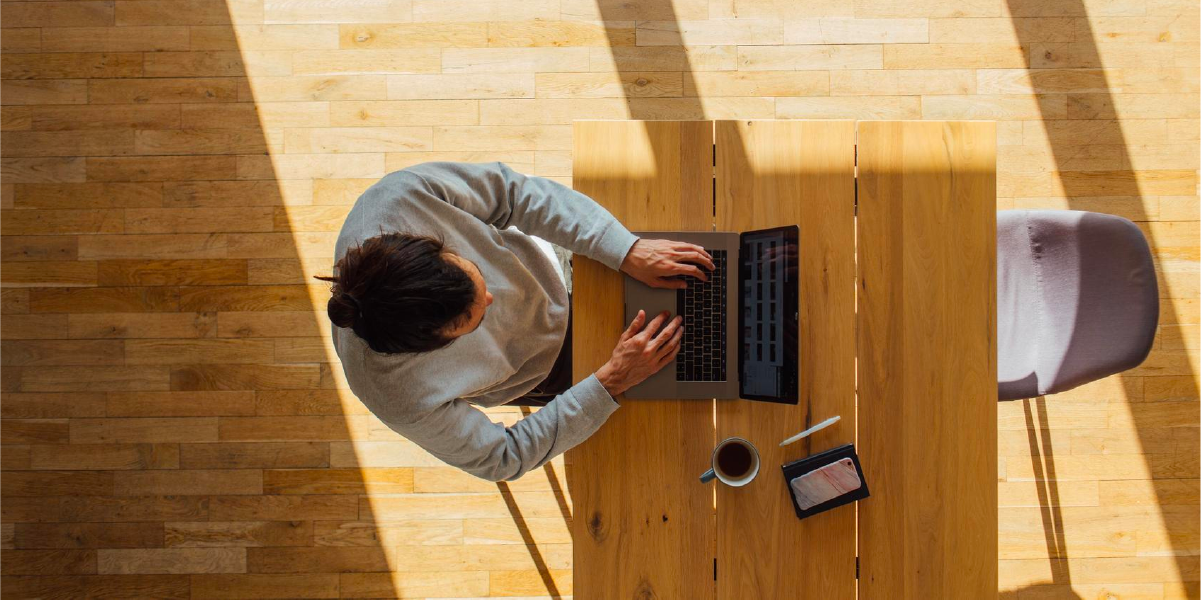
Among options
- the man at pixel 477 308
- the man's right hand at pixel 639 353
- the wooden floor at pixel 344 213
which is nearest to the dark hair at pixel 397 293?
the man at pixel 477 308

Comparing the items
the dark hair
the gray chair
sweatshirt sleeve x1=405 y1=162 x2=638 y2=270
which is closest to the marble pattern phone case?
the gray chair

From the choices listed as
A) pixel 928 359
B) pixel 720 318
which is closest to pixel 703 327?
pixel 720 318

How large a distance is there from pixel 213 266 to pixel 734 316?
78.0 inches

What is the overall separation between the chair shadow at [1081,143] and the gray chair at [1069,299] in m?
0.78

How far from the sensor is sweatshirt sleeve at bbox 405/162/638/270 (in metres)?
1.48

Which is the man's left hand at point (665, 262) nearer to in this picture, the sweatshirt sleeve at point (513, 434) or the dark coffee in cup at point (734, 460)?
the sweatshirt sleeve at point (513, 434)

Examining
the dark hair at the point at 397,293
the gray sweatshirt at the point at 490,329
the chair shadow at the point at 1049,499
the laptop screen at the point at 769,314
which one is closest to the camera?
the dark hair at the point at 397,293

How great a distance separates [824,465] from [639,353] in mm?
516

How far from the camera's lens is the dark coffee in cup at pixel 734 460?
4.98ft

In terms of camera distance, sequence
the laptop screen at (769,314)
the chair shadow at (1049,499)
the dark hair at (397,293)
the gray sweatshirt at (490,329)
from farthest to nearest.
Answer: the chair shadow at (1049,499) → the laptop screen at (769,314) → the gray sweatshirt at (490,329) → the dark hair at (397,293)

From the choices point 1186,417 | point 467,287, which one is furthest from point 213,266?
point 1186,417

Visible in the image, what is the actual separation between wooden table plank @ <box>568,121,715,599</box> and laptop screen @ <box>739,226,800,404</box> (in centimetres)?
13

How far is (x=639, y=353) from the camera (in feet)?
4.91

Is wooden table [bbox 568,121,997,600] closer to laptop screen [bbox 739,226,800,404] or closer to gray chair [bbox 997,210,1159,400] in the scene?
laptop screen [bbox 739,226,800,404]
